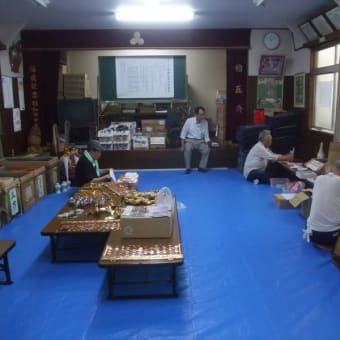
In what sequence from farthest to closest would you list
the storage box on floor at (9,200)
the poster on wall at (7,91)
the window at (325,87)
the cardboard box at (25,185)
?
the poster on wall at (7,91) < the window at (325,87) < the cardboard box at (25,185) < the storage box on floor at (9,200)

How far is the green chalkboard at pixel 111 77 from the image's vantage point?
28.0ft

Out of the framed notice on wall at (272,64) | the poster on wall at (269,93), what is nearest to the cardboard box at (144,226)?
the poster on wall at (269,93)

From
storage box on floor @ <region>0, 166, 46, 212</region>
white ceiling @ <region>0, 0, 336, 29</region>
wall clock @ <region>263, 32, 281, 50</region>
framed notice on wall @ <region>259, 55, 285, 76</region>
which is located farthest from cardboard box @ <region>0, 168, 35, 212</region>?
wall clock @ <region>263, 32, 281, 50</region>

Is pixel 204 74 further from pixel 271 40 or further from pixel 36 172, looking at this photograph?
pixel 36 172

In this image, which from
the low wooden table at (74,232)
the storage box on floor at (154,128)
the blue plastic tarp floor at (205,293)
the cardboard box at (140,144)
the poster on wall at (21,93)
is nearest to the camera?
the blue plastic tarp floor at (205,293)

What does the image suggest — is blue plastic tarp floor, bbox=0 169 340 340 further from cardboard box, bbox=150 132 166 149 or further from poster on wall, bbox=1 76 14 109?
cardboard box, bbox=150 132 166 149

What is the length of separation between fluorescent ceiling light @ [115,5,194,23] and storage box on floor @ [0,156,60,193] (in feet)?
8.82

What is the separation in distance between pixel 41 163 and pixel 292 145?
448 cm

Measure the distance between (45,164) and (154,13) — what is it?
3.02 metres

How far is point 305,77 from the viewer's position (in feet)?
22.9

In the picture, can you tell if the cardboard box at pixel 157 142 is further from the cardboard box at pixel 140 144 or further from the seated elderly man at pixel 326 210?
the seated elderly man at pixel 326 210

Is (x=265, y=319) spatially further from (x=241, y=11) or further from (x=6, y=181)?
(x=241, y=11)

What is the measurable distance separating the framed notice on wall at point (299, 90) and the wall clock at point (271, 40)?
0.78 metres

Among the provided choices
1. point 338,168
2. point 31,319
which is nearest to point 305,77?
point 338,168
